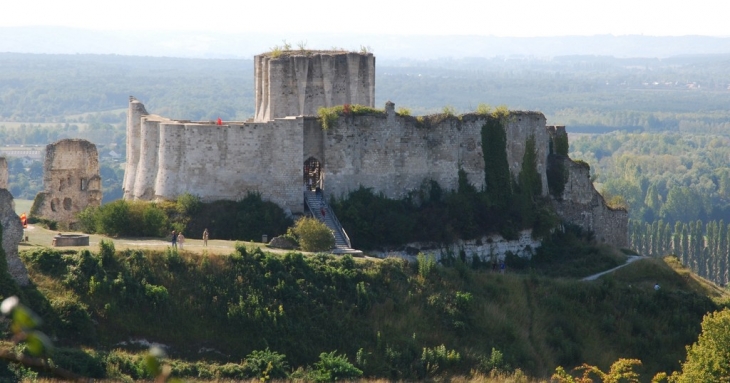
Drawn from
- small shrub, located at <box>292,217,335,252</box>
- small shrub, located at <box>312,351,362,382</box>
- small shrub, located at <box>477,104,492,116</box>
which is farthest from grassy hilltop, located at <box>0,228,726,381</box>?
small shrub, located at <box>477,104,492,116</box>

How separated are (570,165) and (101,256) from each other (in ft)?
76.4

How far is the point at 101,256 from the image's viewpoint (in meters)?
40.1

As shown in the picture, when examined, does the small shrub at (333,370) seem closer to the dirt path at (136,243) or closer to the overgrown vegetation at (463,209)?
the dirt path at (136,243)

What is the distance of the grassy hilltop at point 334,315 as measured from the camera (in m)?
37.7

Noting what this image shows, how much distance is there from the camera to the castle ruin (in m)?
48.8

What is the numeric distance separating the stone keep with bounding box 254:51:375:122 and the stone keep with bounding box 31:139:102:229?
6.71 metres

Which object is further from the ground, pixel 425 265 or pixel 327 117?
pixel 327 117

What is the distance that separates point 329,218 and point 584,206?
519 inches

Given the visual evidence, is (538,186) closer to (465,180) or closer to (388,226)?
(465,180)

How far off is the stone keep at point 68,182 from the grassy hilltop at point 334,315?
11.0 metres

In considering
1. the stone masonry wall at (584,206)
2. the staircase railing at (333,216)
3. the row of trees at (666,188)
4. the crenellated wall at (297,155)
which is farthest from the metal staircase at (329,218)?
the row of trees at (666,188)

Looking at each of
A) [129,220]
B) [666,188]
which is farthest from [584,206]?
[666,188]

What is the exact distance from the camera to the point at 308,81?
52.8m

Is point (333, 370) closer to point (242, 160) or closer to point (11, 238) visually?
point (11, 238)
